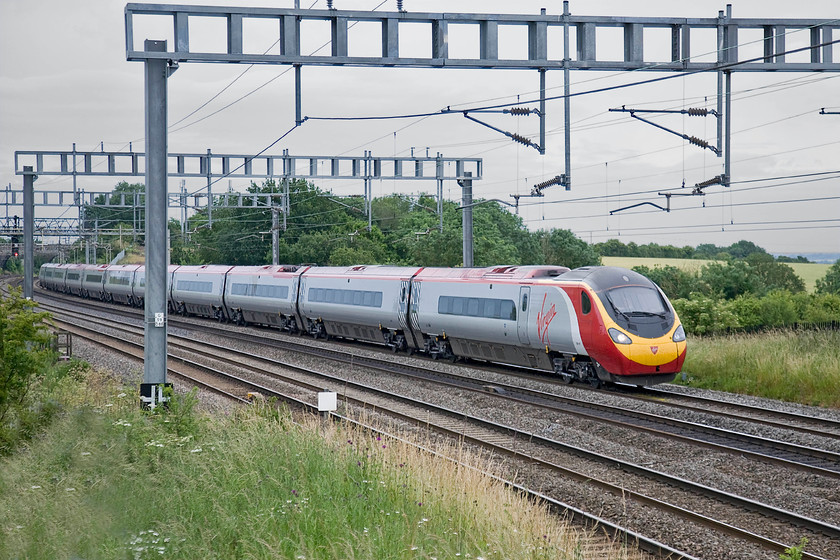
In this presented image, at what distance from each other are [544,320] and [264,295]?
67.6 feet

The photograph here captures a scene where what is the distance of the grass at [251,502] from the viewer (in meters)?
7.25

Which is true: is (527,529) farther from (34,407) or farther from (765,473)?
(34,407)

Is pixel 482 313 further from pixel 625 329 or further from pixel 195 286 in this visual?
pixel 195 286

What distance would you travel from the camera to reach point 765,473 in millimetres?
11953

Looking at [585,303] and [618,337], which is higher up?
[585,303]

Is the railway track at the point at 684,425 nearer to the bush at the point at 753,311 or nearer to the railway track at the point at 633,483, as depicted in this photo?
the railway track at the point at 633,483

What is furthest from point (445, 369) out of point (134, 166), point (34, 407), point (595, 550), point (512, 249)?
point (512, 249)

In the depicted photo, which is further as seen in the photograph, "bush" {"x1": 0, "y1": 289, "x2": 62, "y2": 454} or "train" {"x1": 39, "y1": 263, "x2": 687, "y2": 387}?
"train" {"x1": 39, "y1": 263, "x2": 687, "y2": 387}

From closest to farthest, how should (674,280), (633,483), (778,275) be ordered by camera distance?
(633,483) < (674,280) < (778,275)

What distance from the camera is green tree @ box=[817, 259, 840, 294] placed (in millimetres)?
47188

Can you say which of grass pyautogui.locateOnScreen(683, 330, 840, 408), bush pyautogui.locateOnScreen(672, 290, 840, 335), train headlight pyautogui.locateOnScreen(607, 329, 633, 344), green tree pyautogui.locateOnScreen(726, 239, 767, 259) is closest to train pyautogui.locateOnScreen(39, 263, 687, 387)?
train headlight pyautogui.locateOnScreen(607, 329, 633, 344)

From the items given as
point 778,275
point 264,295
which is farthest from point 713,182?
point 778,275

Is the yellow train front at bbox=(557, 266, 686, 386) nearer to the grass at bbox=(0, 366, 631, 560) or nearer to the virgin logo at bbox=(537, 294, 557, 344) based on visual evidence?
the virgin logo at bbox=(537, 294, 557, 344)

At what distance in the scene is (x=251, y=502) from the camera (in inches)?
330
